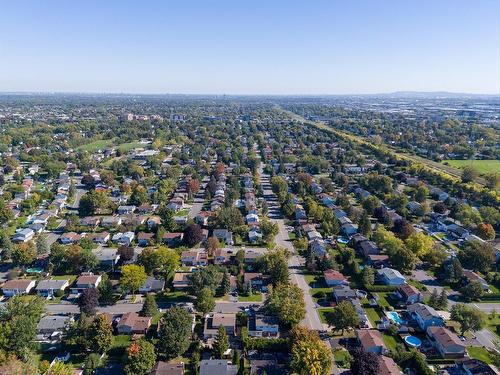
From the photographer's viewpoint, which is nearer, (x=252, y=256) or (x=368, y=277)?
(x=368, y=277)

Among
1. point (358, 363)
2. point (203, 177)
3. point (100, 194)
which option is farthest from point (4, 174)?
point (358, 363)

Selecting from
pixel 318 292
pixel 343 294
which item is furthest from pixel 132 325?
pixel 343 294

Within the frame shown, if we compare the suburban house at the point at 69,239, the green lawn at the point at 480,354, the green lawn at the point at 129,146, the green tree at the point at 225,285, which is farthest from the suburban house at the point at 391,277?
the green lawn at the point at 129,146

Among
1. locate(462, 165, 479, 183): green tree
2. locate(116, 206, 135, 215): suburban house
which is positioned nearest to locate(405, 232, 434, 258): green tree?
locate(462, 165, 479, 183): green tree

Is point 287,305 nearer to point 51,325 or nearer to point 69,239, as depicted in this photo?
point 51,325

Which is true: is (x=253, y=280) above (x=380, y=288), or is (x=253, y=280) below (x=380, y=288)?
above

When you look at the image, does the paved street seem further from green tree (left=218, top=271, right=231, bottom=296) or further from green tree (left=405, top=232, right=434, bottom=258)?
green tree (left=405, top=232, right=434, bottom=258)

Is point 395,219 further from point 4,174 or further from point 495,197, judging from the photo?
point 4,174

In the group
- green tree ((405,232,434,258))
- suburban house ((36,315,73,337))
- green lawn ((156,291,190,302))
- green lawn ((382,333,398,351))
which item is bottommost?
green lawn ((382,333,398,351))
